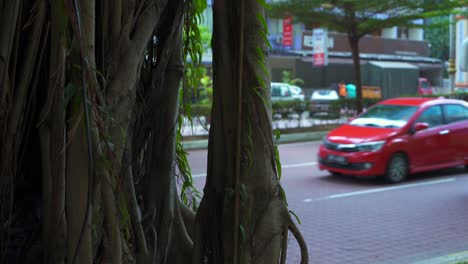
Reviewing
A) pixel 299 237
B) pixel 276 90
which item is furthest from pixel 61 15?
pixel 276 90

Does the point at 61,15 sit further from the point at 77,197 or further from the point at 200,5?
the point at 200,5

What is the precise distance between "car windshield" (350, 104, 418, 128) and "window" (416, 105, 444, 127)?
9.0 inches

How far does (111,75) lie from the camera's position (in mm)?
3051

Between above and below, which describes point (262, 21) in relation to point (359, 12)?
below

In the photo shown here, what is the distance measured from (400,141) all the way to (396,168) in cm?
57

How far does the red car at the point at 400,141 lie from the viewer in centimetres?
1236

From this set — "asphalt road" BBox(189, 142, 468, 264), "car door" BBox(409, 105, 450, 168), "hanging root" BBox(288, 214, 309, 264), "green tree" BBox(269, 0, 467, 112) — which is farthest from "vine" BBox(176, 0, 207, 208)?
"green tree" BBox(269, 0, 467, 112)

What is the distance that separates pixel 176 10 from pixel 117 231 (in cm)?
139

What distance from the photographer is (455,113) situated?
44.9 ft

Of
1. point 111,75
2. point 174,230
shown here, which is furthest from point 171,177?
point 111,75

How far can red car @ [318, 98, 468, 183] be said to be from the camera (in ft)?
40.5

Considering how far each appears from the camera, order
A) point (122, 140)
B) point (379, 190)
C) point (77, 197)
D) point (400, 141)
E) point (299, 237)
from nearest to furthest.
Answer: point (77, 197) < point (122, 140) < point (299, 237) < point (379, 190) < point (400, 141)

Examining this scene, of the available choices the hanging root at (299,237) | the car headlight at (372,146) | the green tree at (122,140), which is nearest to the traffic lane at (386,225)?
the car headlight at (372,146)

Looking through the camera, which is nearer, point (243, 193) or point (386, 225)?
point (243, 193)
